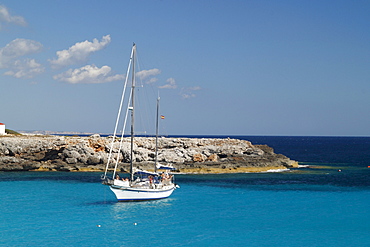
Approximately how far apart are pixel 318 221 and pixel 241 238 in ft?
28.6

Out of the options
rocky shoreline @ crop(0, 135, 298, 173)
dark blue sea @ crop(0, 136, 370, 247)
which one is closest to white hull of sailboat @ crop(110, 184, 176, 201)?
dark blue sea @ crop(0, 136, 370, 247)

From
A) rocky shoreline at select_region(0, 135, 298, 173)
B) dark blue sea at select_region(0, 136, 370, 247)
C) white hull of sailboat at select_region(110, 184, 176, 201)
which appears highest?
rocky shoreline at select_region(0, 135, 298, 173)

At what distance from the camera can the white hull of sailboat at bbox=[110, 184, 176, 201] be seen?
128 ft

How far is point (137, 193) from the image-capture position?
39.9 metres

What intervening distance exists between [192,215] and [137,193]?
23.5 feet

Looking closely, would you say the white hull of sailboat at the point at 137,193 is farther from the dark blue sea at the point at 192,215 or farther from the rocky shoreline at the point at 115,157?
the rocky shoreline at the point at 115,157

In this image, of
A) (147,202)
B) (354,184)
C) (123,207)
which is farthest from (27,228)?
(354,184)

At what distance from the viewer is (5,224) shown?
3122 cm

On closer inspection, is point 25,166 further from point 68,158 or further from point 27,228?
point 27,228

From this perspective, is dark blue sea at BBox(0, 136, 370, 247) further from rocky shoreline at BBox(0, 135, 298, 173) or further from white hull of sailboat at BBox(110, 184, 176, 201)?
rocky shoreline at BBox(0, 135, 298, 173)

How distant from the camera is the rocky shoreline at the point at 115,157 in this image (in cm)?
6581

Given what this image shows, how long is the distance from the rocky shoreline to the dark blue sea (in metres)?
11.3

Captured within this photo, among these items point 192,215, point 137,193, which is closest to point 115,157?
point 137,193

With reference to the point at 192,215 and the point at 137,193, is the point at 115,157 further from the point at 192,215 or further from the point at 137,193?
the point at 192,215
